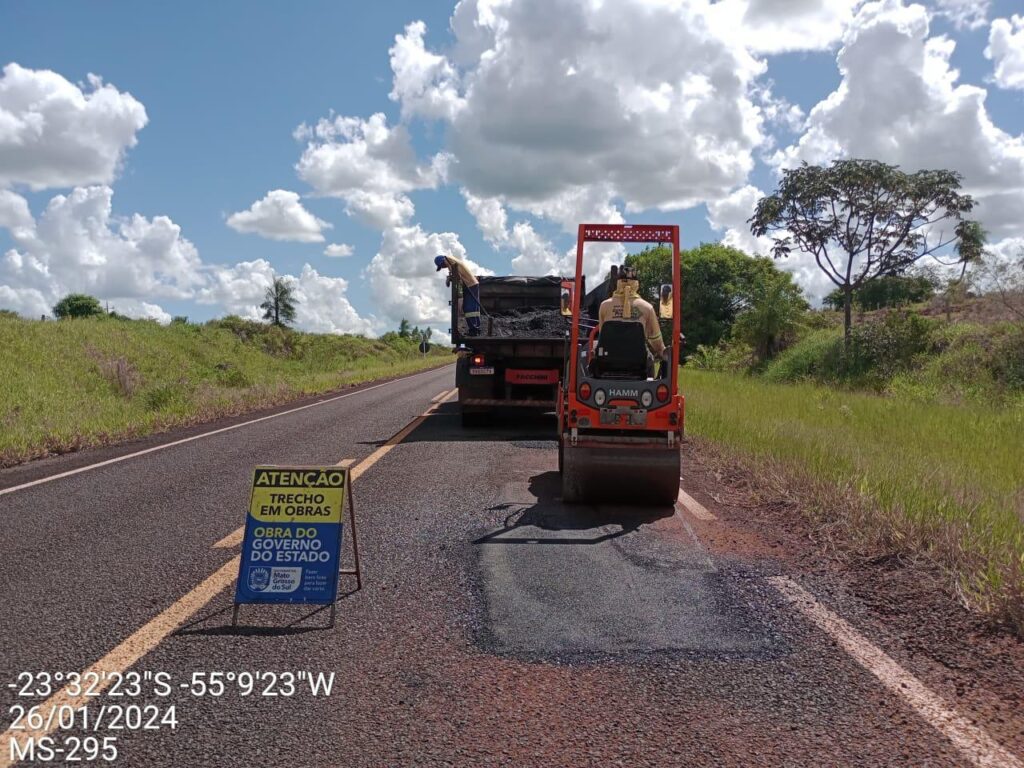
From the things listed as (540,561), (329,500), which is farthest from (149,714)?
(540,561)

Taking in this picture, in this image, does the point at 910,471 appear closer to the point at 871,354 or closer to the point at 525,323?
the point at 525,323

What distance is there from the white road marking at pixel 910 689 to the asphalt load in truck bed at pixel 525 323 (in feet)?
29.7

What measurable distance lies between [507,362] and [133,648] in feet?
31.6

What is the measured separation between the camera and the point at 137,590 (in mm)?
4551

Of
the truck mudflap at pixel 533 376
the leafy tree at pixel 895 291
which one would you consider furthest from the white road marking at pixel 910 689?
the leafy tree at pixel 895 291

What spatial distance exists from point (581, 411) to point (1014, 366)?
581 inches

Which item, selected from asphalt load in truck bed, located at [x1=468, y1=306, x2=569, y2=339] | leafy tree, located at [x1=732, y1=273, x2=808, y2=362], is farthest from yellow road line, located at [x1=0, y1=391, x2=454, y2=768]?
leafy tree, located at [x1=732, y1=273, x2=808, y2=362]

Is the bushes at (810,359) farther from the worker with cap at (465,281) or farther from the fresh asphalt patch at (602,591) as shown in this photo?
the fresh asphalt patch at (602,591)

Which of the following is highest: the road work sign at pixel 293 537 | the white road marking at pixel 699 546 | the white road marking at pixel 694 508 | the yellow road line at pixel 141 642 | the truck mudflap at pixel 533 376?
the truck mudflap at pixel 533 376

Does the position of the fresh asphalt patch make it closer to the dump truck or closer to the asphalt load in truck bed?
the dump truck

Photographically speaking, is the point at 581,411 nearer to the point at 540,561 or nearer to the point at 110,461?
the point at 540,561

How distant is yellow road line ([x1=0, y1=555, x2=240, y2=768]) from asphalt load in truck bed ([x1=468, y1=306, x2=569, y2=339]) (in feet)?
28.5

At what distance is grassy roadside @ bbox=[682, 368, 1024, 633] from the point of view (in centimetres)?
480

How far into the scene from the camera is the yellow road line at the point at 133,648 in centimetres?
291
